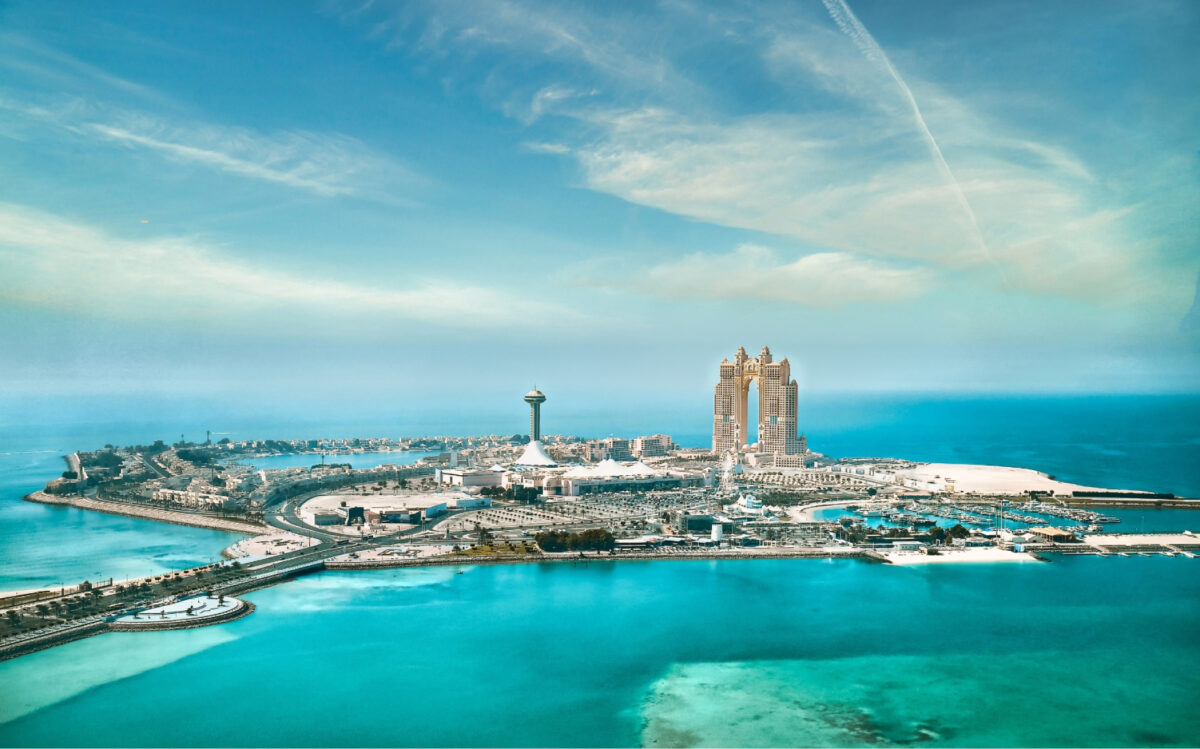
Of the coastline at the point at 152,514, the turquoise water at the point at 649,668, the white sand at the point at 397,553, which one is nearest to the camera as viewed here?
the turquoise water at the point at 649,668

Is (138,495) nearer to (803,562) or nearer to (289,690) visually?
(289,690)

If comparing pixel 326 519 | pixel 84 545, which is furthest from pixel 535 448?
pixel 84 545

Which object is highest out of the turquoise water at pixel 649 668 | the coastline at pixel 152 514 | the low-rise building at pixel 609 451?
the low-rise building at pixel 609 451

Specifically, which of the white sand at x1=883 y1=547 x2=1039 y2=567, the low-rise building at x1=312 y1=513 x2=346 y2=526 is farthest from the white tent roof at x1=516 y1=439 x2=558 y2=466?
the white sand at x1=883 y1=547 x2=1039 y2=567

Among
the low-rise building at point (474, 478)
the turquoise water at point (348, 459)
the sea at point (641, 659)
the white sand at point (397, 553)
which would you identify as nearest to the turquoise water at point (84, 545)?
the sea at point (641, 659)

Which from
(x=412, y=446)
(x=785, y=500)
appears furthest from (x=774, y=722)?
(x=412, y=446)

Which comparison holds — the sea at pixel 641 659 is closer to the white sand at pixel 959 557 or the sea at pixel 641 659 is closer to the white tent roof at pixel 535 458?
the white sand at pixel 959 557

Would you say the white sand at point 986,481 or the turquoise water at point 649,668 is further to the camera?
the white sand at point 986,481

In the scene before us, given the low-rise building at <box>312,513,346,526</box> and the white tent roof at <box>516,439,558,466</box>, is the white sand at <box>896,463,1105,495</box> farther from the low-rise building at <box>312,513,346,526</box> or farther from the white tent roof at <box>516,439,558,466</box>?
the low-rise building at <box>312,513,346,526</box>

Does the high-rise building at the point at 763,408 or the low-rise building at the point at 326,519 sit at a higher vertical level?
the high-rise building at the point at 763,408
